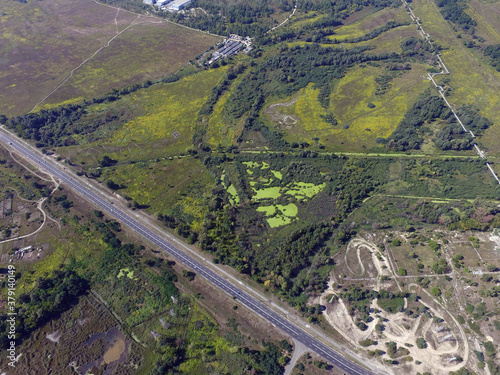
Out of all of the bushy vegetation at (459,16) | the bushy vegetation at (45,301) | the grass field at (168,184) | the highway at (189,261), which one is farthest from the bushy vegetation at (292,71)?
the bushy vegetation at (45,301)

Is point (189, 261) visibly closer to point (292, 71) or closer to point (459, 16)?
point (292, 71)

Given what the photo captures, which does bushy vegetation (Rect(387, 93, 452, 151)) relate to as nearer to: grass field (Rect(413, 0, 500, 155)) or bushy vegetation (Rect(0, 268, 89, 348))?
grass field (Rect(413, 0, 500, 155))

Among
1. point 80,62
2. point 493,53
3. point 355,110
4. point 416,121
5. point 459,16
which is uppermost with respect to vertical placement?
point 459,16

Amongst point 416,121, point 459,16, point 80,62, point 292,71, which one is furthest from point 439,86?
point 80,62

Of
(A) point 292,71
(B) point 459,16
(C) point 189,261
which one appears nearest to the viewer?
(C) point 189,261

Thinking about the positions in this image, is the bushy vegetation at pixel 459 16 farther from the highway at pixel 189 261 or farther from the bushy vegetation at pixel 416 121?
the highway at pixel 189 261

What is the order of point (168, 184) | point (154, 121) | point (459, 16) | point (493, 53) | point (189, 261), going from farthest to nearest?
point (459, 16) < point (493, 53) < point (154, 121) < point (168, 184) < point (189, 261)

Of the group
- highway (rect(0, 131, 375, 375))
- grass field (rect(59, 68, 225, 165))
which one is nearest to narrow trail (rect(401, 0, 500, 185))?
highway (rect(0, 131, 375, 375))

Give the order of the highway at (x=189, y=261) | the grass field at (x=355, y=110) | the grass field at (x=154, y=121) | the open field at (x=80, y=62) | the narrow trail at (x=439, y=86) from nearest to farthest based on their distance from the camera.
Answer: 1. the highway at (x=189, y=261)
2. the narrow trail at (x=439, y=86)
3. the grass field at (x=154, y=121)
4. the grass field at (x=355, y=110)
5. the open field at (x=80, y=62)
